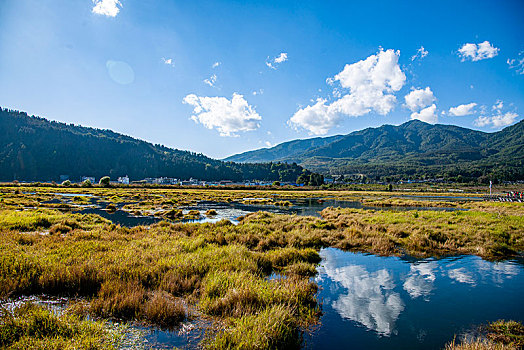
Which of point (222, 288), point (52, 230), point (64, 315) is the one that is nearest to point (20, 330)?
point (64, 315)

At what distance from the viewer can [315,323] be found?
24.0 ft

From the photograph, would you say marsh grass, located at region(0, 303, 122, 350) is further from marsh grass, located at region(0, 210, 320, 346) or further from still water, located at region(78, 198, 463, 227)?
still water, located at region(78, 198, 463, 227)

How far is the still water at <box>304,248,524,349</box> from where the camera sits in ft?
22.5

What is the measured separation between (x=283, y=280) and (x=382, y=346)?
3748 millimetres

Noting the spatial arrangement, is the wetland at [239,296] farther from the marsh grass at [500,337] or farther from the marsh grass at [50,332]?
the marsh grass at [500,337]

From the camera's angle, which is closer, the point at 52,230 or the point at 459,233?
the point at 52,230

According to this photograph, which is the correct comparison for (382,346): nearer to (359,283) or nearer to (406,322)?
(406,322)

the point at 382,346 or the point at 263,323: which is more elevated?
the point at 263,323

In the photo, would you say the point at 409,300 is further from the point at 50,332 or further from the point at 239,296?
the point at 50,332

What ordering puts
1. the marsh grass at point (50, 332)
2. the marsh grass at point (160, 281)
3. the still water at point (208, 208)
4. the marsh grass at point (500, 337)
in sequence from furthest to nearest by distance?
1. the still water at point (208, 208)
2. the marsh grass at point (160, 281)
3. the marsh grass at point (500, 337)
4. the marsh grass at point (50, 332)

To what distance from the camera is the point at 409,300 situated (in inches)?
361

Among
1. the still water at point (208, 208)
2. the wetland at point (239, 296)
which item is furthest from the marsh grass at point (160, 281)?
the still water at point (208, 208)

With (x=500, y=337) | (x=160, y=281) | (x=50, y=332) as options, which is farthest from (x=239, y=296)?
(x=500, y=337)

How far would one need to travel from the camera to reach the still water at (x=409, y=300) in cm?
686
